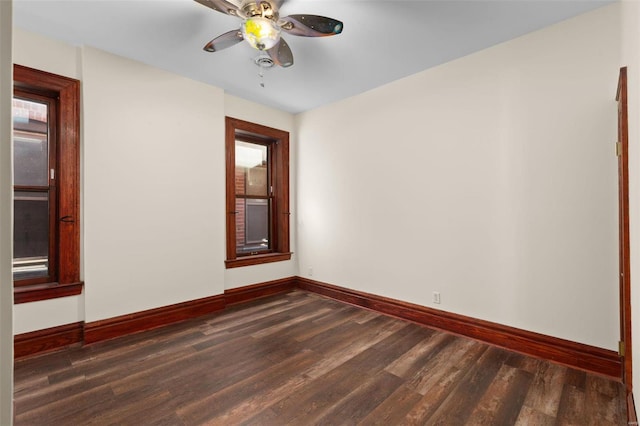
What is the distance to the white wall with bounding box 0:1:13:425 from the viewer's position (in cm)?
44

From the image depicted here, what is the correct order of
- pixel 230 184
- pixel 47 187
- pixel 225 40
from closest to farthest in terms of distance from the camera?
pixel 225 40 < pixel 47 187 < pixel 230 184

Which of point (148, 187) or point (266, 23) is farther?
point (148, 187)

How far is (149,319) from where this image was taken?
10.2ft

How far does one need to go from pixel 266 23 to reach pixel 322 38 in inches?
27.1

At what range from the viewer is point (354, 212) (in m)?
3.89

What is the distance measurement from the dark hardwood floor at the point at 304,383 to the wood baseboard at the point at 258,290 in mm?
847

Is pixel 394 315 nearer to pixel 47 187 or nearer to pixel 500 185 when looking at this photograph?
pixel 500 185

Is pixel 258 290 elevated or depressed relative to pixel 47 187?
depressed

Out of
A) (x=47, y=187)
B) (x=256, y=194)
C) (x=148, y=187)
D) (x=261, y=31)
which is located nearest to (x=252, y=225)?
(x=256, y=194)

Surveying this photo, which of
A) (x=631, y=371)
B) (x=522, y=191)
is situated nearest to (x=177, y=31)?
(x=522, y=191)

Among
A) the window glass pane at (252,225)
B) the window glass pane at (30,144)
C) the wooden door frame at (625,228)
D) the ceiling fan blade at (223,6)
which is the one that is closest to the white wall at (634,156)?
the wooden door frame at (625,228)

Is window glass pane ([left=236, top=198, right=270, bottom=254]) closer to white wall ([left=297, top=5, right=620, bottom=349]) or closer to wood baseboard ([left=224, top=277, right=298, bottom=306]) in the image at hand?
wood baseboard ([left=224, top=277, right=298, bottom=306])

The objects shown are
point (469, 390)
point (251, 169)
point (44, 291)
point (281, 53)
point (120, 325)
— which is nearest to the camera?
point (469, 390)

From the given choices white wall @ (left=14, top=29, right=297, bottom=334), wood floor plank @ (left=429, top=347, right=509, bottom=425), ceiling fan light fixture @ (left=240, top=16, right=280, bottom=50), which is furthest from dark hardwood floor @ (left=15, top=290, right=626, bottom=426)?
ceiling fan light fixture @ (left=240, top=16, right=280, bottom=50)
